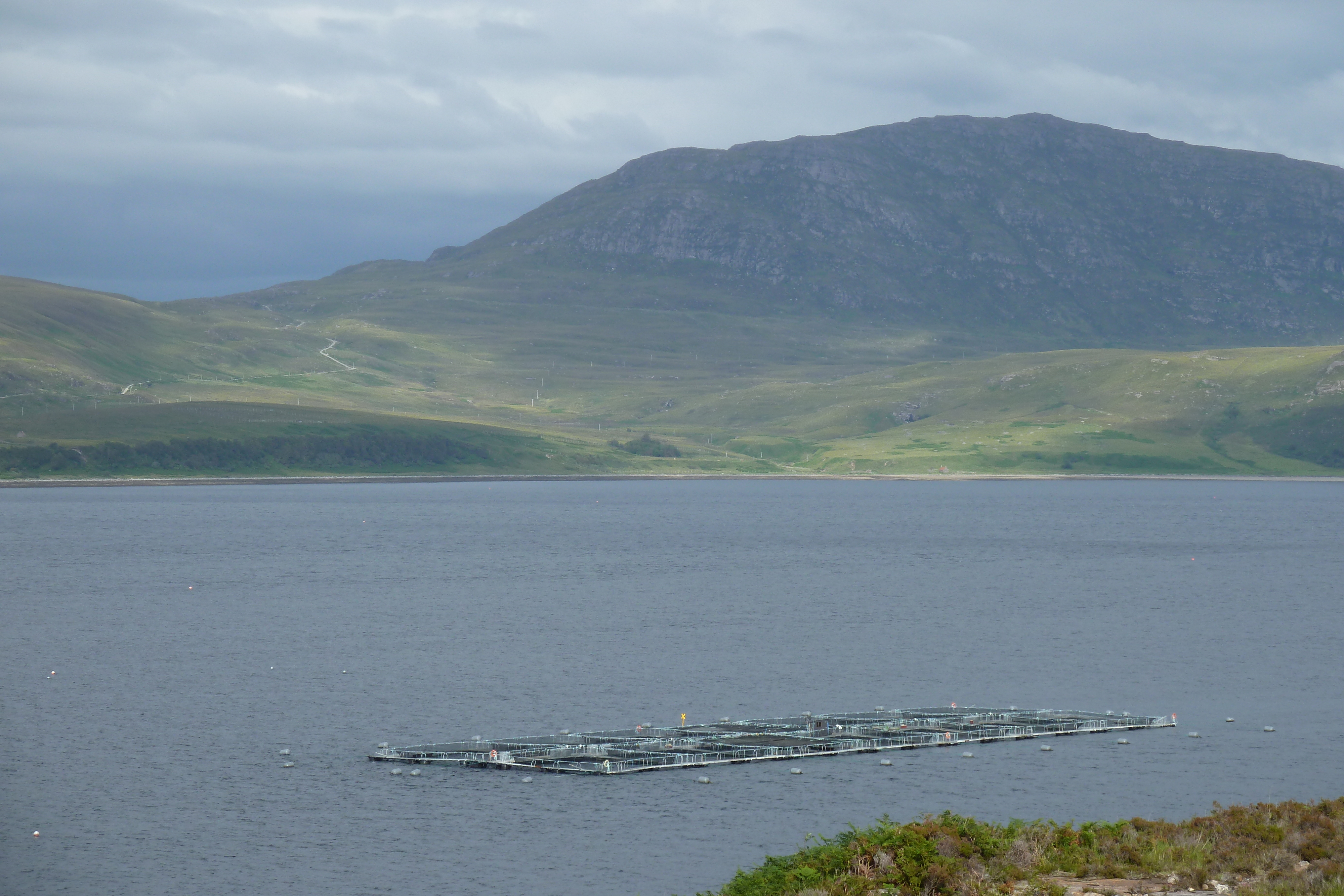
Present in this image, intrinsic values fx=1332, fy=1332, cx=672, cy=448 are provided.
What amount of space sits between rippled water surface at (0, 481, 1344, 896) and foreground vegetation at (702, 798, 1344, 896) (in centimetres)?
1357

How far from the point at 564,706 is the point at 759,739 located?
17.9 meters

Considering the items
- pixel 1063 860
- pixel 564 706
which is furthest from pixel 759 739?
pixel 1063 860

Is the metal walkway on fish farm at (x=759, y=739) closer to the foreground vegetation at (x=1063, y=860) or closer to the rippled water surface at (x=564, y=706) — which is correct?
the rippled water surface at (x=564, y=706)

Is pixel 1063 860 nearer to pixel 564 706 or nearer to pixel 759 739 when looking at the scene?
pixel 759 739

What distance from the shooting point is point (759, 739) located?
83875 millimetres

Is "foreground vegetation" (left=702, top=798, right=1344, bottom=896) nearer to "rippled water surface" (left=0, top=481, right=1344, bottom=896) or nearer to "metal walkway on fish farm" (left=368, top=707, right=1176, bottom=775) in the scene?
"rippled water surface" (left=0, top=481, right=1344, bottom=896)

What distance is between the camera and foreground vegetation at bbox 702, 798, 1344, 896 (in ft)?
142

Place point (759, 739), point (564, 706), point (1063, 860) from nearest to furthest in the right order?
point (1063, 860) → point (759, 739) → point (564, 706)

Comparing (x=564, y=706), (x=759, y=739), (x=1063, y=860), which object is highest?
(x=1063, y=860)

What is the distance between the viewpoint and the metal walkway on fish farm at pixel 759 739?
7838 centimetres

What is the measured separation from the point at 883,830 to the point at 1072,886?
671 cm

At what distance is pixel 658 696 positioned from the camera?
325 feet

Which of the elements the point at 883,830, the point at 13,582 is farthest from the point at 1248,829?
the point at 13,582

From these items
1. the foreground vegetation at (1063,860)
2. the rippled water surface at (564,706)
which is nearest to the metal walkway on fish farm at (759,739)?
the rippled water surface at (564,706)
